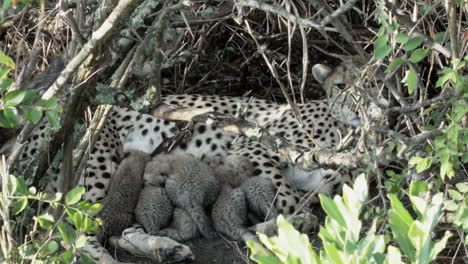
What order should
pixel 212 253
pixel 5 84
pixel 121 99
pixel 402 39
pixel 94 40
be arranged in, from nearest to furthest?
pixel 402 39
pixel 5 84
pixel 94 40
pixel 121 99
pixel 212 253

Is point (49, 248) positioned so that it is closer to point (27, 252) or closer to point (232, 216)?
point (27, 252)

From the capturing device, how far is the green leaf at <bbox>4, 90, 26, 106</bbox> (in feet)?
9.46

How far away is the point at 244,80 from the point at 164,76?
0.60m

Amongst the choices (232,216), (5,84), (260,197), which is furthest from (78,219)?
(260,197)

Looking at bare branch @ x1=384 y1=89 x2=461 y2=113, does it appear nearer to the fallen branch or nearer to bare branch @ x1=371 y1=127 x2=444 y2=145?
bare branch @ x1=371 y1=127 x2=444 y2=145

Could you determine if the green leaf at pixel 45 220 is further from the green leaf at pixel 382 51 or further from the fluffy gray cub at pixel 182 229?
the fluffy gray cub at pixel 182 229

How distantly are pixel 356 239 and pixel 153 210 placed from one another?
2.52 meters

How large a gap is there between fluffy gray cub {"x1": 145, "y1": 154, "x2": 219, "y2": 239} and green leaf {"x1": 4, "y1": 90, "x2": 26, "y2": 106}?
162cm

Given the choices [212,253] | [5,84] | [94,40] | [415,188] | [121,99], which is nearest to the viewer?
[415,188]

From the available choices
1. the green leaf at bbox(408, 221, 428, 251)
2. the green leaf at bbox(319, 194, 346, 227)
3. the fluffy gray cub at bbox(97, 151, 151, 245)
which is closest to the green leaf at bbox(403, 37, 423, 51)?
the green leaf at bbox(319, 194, 346, 227)

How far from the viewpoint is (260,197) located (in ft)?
14.9

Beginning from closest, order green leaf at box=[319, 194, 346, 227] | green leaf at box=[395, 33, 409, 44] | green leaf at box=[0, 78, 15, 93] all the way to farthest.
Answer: green leaf at box=[319, 194, 346, 227] → green leaf at box=[395, 33, 409, 44] → green leaf at box=[0, 78, 15, 93]

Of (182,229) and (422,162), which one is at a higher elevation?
(422,162)

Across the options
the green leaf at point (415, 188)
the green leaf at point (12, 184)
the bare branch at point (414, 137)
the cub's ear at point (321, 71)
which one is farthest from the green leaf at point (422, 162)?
the cub's ear at point (321, 71)
